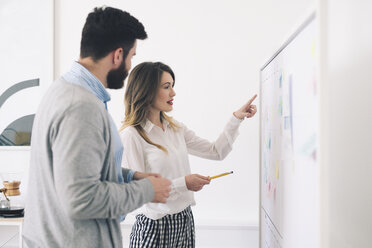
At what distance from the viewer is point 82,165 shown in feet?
3.19

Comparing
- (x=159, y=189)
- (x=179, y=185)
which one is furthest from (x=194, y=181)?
(x=159, y=189)

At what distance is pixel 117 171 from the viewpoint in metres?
1.22

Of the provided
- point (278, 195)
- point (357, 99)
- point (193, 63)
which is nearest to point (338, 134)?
point (357, 99)

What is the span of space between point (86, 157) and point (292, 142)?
67 cm

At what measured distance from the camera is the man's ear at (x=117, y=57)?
45.7 inches

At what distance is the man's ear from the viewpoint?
3.81 ft

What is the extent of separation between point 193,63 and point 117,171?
1.46 meters

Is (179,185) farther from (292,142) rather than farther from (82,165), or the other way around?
(82,165)

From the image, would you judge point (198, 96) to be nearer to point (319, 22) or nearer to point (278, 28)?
point (278, 28)

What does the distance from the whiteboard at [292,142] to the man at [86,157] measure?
16.7 inches

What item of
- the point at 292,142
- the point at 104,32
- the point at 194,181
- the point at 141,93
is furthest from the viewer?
the point at 141,93

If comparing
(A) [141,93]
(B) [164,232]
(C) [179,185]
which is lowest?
(B) [164,232]

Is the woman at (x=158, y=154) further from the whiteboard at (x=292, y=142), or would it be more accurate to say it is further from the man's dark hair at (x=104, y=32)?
the man's dark hair at (x=104, y=32)

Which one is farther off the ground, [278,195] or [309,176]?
[309,176]
